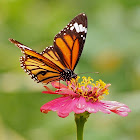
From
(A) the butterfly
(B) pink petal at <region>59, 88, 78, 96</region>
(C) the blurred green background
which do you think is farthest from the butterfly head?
(C) the blurred green background

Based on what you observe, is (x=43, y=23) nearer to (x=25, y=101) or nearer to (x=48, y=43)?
(x=48, y=43)

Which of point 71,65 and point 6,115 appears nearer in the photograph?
point 71,65

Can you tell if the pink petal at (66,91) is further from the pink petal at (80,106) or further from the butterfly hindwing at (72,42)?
the butterfly hindwing at (72,42)

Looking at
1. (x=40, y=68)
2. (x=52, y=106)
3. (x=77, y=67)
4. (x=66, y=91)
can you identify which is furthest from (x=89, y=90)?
(x=77, y=67)

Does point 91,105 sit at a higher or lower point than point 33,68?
lower

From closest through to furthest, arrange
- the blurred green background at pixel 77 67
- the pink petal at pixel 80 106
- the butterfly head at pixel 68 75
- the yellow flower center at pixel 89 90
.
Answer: the pink petal at pixel 80 106 < the yellow flower center at pixel 89 90 < the butterfly head at pixel 68 75 < the blurred green background at pixel 77 67

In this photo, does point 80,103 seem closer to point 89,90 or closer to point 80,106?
point 80,106

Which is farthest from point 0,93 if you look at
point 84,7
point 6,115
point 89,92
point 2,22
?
point 84,7

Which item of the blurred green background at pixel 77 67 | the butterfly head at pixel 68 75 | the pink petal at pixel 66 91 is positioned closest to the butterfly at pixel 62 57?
the butterfly head at pixel 68 75
